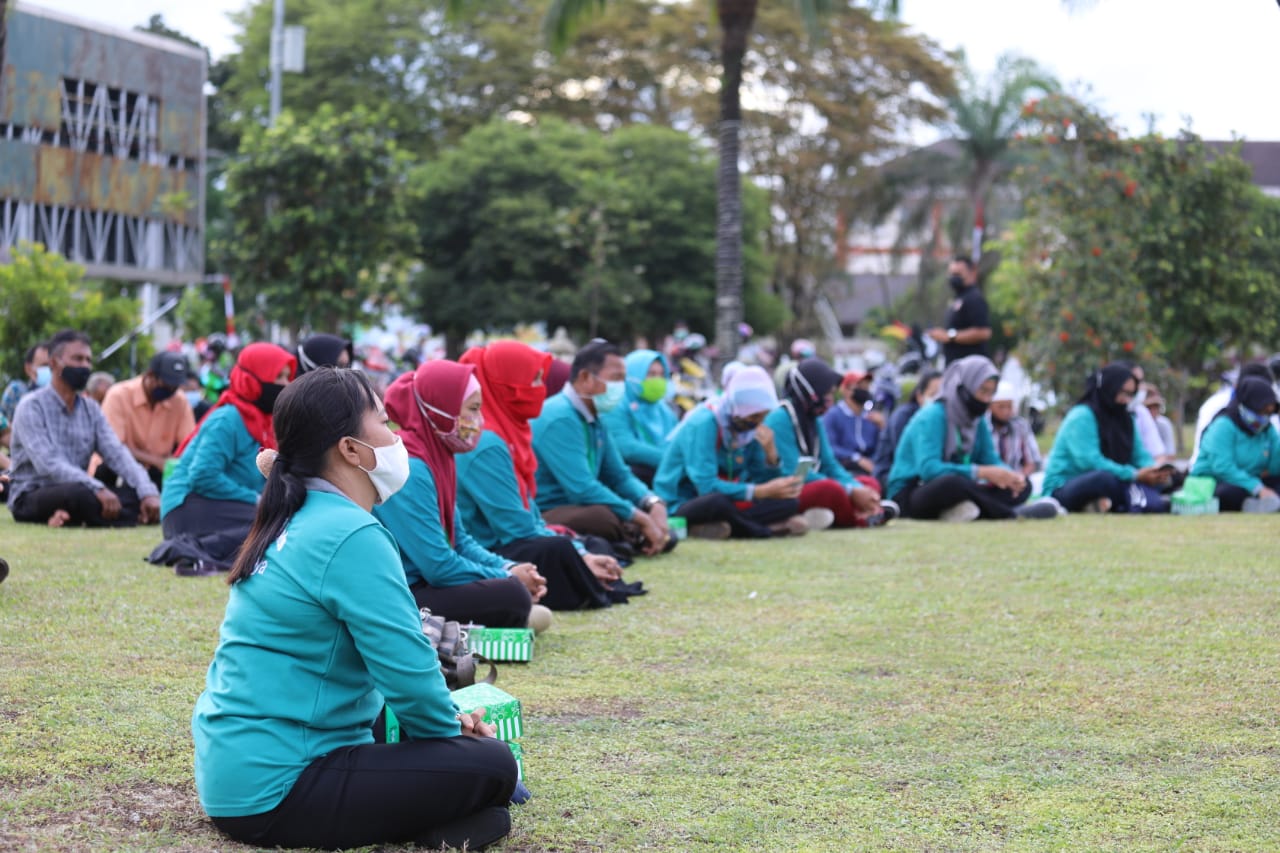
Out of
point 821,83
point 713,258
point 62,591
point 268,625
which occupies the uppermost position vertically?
point 821,83

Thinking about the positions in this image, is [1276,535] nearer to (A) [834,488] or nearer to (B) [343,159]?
(A) [834,488]

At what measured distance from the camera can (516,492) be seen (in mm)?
6738

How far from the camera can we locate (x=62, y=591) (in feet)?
22.9

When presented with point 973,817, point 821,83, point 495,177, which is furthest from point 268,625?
point 821,83

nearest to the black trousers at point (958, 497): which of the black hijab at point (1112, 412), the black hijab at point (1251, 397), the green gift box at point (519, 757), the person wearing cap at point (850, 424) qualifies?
the black hijab at point (1112, 412)

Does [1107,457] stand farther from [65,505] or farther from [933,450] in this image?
[65,505]

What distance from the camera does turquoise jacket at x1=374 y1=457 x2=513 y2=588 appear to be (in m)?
5.58

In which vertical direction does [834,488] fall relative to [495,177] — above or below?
below

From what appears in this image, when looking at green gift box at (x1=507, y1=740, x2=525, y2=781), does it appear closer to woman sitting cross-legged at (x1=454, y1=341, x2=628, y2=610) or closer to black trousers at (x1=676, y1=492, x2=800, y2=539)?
woman sitting cross-legged at (x1=454, y1=341, x2=628, y2=610)

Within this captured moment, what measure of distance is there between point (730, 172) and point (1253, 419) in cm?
744

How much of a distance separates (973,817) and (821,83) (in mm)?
33231

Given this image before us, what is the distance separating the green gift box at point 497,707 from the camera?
151 inches

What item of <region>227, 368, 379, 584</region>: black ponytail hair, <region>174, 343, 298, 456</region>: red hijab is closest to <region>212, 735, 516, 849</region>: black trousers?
<region>227, 368, 379, 584</region>: black ponytail hair

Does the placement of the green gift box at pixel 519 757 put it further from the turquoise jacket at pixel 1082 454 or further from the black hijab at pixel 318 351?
the turquoise jacket at pixel 1082 454
